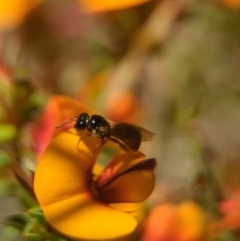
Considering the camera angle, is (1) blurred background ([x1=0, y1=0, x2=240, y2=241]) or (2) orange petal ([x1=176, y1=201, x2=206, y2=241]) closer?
(2) orange petal ([x1=176, y1=201, x2=206, y2=241])

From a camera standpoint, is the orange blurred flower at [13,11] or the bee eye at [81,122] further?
the orange blurred flower at [13,11]

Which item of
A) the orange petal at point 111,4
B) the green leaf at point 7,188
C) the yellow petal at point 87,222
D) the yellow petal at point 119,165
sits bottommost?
the yellow petal at point 87,222

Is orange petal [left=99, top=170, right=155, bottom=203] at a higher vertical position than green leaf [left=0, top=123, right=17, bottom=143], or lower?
lower

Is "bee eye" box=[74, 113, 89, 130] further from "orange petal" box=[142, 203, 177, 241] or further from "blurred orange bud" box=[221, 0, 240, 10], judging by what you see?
"blurred orange bud" box=[221, 0, 240, 10]

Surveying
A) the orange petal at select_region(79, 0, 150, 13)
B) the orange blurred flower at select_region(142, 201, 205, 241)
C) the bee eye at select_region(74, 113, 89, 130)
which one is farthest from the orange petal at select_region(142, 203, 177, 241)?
the orange petal at select_region(79, 0, 150, 13)

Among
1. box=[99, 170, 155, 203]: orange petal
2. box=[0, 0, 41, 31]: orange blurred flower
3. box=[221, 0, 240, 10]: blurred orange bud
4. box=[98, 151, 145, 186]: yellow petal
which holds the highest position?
A: box=[221, 0, 240, 10]: blurred orange bud

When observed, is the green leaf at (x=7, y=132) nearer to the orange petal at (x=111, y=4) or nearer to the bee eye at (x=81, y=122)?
the bee eye at (x=81, y=122)

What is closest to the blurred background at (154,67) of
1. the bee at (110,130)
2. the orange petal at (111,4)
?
the orange petal at (111,4)

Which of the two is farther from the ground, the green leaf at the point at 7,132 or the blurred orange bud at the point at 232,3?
the blurred orange bud at the point at 232,3

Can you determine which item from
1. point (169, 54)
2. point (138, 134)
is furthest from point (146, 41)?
point (138, 134)
